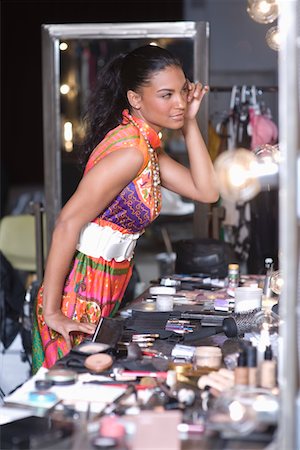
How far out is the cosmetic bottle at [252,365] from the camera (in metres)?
1.83

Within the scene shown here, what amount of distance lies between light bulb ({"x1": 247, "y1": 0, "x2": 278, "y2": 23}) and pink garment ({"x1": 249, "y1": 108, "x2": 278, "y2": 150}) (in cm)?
173

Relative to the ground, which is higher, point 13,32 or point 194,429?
point 13,32

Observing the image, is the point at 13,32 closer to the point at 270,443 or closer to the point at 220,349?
the point at 220,349

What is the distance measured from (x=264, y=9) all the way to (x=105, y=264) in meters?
1.18

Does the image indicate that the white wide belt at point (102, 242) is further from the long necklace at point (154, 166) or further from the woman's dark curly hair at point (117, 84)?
the woman's dark curly hair at point (117, 84)

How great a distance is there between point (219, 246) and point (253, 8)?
3.99 feet

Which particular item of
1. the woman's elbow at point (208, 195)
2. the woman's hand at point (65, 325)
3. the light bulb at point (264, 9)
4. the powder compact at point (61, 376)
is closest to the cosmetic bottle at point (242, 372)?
the powder compact at point (61, 376)

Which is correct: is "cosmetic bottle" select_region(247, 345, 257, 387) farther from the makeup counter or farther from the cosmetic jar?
the cosmetic jar

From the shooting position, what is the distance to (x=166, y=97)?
8.96 feet

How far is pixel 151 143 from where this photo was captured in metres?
2.80

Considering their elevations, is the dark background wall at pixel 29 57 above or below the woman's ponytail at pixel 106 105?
above

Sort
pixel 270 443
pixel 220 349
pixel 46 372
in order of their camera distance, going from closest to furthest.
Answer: pixel 270 443 → pixel 46 372 → pixel 220 349

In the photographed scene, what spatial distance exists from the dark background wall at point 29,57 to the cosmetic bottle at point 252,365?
236 inches


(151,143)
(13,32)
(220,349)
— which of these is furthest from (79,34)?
(13,32)
